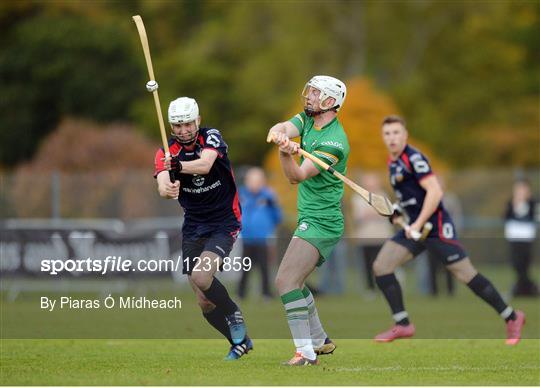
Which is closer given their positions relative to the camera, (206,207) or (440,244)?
(206,207)

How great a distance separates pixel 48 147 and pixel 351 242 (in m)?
12.7

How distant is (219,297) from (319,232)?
1.08 meters

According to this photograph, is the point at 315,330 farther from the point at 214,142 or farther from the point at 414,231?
the point at 414,231

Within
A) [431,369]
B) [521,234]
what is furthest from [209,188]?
[521,234]

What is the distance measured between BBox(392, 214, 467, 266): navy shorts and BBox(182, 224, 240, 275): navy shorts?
2.69m

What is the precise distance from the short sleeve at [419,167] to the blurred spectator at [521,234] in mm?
8239

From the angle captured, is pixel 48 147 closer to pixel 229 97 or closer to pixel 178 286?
pixel 229 97

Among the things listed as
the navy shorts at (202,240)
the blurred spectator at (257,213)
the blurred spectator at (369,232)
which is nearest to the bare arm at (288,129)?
the navy shorts at (202,240)

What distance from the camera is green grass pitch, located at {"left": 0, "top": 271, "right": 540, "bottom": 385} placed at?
33.7 ft

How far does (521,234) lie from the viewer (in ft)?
73.0

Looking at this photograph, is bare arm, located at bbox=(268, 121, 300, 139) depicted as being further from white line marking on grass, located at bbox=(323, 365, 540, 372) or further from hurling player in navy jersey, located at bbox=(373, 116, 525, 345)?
hurling player in navy jersey, located at bbox=(373, 116, 525, 345)

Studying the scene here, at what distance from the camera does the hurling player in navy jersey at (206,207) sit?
11.3 meters

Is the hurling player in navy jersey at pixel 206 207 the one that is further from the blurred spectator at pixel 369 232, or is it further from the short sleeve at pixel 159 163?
the blurred spectator at pixel 369 232

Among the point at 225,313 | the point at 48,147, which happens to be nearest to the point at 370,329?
the point at 225,313
